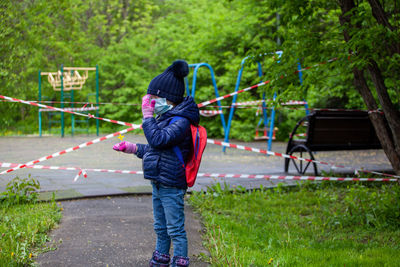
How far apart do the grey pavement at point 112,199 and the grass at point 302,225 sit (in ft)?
0.91

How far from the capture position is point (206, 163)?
32.2ft

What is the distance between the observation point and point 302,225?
5066mm

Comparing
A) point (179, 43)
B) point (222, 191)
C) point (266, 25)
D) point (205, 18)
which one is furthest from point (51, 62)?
point (222, 191)

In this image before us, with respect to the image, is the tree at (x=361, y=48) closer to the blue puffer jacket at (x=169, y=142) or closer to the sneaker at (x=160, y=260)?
the blue puffer jacket at (x=169, y=142)

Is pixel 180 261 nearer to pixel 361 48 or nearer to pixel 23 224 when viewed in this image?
pixel 23 224

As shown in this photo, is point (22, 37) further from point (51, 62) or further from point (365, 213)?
point (51, 62)

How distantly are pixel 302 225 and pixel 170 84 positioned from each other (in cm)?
244

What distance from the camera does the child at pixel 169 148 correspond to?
3.32m

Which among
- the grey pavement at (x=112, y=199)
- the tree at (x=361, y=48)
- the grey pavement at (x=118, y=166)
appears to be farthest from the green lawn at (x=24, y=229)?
the tree at (x=361, y=48)

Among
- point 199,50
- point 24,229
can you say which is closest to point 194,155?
point 24,229

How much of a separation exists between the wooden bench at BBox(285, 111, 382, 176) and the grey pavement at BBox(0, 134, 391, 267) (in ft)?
1.90

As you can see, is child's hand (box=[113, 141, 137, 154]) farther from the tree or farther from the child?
the tree

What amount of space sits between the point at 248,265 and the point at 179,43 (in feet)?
57.3

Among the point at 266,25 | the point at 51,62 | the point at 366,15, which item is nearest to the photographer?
the point at 366,15
